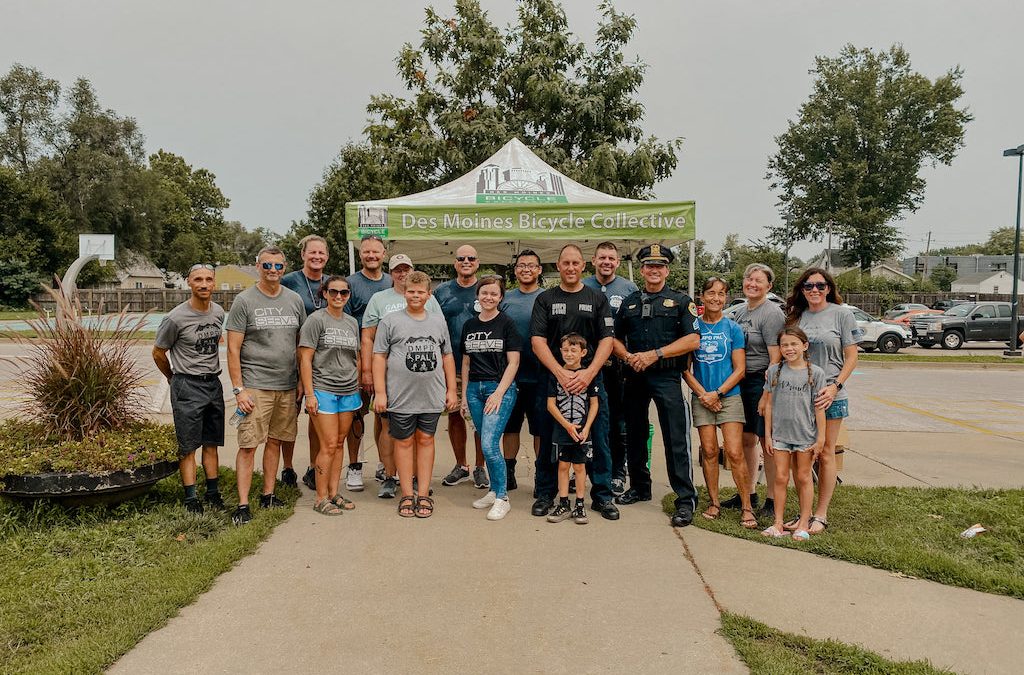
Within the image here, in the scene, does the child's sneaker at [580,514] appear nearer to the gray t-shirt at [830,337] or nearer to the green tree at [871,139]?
the gray t-shirt at [830,337]

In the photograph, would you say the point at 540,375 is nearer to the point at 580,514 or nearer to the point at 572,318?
the point at 572,318

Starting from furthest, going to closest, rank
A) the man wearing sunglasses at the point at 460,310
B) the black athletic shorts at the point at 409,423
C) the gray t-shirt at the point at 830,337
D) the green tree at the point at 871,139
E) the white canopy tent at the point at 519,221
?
1. the green tree at the point at 871,139
2. the white canopy tent at the point at 519,221
3. the man wearing sunglasses at the point at 460,310
4. the black athletic shorts at the point at 409,423
5. the gray t-shirt at the point at 830,337

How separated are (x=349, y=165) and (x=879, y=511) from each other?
25.5 m

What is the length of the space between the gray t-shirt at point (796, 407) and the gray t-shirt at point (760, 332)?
0.33 meters

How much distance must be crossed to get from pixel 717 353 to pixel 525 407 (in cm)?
154

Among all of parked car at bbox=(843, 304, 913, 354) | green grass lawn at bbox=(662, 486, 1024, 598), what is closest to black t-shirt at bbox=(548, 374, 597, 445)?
green grass lawn at bbox=(662, 486, 1024, 598)

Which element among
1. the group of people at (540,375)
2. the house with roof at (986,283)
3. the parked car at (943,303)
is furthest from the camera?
the house with roof at (986,283)

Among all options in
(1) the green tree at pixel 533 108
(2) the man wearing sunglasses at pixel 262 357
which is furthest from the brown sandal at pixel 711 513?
(1) the green tree at pixel 533 108

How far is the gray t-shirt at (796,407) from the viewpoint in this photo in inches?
166

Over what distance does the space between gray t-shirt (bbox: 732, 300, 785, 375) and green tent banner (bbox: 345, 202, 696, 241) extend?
2.64 metres

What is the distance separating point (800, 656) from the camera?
111 inches

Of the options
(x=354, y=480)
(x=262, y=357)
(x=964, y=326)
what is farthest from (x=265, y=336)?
(x=964, y=326)

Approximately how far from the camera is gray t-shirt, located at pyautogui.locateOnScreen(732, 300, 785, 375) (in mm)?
4559

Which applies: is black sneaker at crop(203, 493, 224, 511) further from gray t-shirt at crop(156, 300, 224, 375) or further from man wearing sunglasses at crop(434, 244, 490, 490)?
man wearing sunglasses at crop(434, 244, 490, 490)
